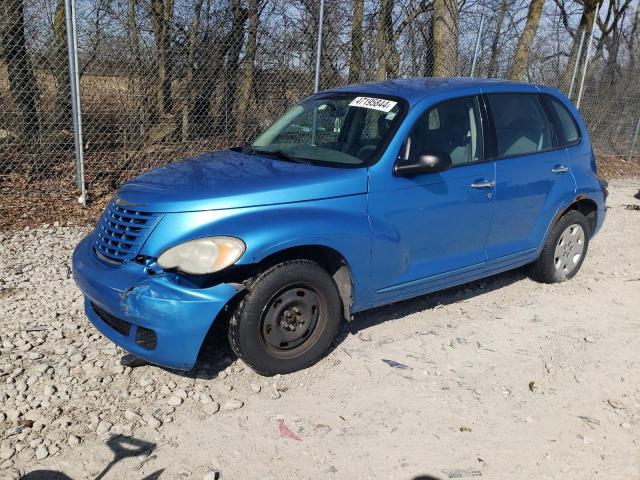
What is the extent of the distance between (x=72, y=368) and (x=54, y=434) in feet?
2.17

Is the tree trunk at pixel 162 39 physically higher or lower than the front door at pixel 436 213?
higher

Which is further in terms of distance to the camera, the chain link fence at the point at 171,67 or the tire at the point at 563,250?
the chain link fence at the point at 171,67

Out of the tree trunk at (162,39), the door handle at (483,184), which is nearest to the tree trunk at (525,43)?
the tree trunk at (162,39)

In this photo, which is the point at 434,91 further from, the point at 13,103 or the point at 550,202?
the point at 13,103

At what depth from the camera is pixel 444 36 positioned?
965 cm

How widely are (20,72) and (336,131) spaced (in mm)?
4663

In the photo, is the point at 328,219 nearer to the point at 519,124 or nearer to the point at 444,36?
the point at 519,124

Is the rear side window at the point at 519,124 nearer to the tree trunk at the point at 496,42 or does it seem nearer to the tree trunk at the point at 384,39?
the tree trunk at the point at 384,39

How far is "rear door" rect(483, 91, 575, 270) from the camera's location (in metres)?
4.54

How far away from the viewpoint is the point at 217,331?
4.02 m

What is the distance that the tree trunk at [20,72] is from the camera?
6640 millimetres

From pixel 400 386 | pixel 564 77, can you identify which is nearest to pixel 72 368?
pixel 400 386

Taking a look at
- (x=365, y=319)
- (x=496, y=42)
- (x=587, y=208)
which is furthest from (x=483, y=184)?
(x=496, y=42)

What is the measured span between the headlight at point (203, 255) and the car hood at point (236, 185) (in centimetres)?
21
